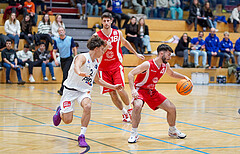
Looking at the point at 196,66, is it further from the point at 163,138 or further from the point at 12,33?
the point at 163,138

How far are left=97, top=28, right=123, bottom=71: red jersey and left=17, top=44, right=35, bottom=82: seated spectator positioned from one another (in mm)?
8430

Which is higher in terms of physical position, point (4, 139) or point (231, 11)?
point (231, 11)

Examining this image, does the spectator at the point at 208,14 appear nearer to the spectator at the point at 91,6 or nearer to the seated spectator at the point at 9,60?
the spectator at the point at 91,6

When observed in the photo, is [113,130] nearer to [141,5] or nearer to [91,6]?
[91,6]

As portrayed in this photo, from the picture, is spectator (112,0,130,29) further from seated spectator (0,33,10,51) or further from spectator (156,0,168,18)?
seated spectator (0,33,10,51)

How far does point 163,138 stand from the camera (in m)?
5.82

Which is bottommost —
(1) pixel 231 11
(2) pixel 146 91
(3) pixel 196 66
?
(3) pixel 196 66

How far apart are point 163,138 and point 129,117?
5.42 ft

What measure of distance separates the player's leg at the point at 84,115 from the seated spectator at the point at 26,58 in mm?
10438

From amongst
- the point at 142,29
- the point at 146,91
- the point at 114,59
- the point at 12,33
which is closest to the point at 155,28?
the point at 142,29

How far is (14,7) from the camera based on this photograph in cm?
1753

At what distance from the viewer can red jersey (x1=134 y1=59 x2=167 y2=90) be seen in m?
6.00

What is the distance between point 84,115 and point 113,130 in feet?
3.82

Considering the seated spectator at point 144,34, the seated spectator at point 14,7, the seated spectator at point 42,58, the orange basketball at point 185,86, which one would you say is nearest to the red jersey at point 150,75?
the orange basketball at point 185,86
